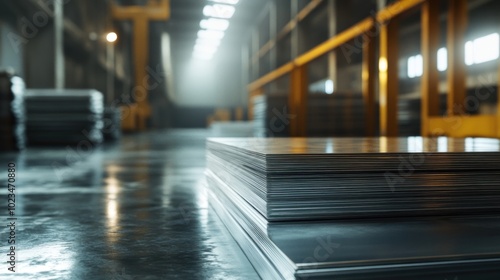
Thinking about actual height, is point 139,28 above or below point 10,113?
above

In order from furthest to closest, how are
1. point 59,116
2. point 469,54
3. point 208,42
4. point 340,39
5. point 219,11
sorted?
point 208,42, point 219,11, point 469,54, point 59,116, point 340,39

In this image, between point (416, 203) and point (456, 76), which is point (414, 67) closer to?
point (456, 76)

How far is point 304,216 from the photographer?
6.09 feet

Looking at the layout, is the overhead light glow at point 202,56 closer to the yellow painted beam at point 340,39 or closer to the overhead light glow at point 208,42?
the overhead light glow at point 208,42

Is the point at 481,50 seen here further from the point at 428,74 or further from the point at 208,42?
the point at 208,42

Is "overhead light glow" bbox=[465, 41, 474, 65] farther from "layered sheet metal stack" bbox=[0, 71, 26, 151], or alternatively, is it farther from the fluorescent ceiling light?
the fluorescent ceiling light

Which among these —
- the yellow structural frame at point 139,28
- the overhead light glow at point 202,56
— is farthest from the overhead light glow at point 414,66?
the overhead light glow at point 202,56

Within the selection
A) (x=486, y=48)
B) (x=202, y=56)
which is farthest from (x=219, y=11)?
(x=202, y=56)

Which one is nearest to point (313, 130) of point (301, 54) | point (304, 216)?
point (301, 54)

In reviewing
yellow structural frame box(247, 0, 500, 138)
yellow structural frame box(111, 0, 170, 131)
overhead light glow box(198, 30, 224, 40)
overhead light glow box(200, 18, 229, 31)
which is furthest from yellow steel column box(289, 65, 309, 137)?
overhead light glow box(198, 30, 224, 40)

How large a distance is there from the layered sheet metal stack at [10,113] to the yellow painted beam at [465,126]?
717cm

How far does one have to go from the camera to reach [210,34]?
1061 inches

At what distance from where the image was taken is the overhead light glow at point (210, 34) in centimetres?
2627

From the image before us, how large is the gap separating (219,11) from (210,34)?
5.71 metres
